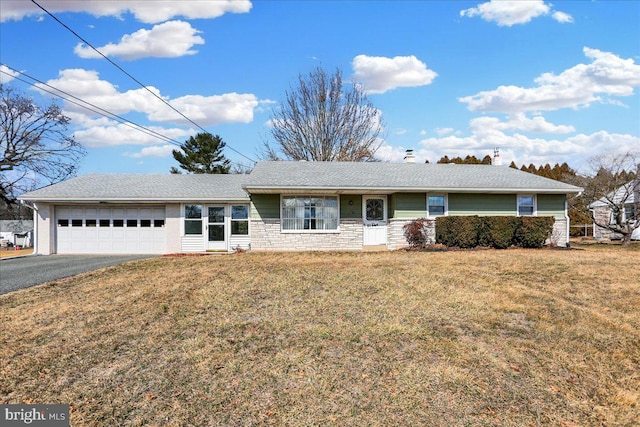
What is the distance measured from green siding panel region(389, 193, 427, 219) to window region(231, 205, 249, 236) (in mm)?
6255

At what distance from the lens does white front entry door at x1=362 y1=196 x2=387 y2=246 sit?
1662 cm

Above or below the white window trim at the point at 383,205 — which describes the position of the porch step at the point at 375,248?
below

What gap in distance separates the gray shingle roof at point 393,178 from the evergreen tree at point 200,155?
48.7 ft

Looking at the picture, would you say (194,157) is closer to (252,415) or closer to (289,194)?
(289,194)

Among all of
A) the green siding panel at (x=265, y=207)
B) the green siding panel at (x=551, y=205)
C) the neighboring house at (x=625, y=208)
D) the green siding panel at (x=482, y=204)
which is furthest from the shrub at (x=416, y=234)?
the neighboring house at (x=625, y=208)

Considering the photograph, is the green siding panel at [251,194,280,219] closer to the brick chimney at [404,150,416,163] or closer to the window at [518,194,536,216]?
the brick chimney at [404,150,416,163]

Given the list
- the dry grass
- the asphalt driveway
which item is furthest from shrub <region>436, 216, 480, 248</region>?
the asphalt driveway

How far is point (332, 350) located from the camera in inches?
205

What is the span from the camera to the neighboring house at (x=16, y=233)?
30.0 m

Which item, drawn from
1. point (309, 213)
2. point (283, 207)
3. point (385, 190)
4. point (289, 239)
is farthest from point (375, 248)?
point (283, 207)

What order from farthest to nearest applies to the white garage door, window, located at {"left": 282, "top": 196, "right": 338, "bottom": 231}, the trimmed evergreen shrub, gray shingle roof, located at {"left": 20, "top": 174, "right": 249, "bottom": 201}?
the white garage door → gray shingle roof, located at {"left": 20, "top": 174, "right": 249, "bottom": 201} → window, located at {"left": 282, "top": 196, "right": 338, "bottom": 231} → the trimmed evergreen shrub

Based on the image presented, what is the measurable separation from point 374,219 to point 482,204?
450 centimetres

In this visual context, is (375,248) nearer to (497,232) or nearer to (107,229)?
(497,232)

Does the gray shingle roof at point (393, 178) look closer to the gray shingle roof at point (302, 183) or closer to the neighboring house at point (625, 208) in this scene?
the gray shingle roof at point (302, 183)
